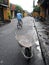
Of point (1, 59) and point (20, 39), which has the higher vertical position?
point (20, 39)

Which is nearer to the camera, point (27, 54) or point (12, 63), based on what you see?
point (12, 63)

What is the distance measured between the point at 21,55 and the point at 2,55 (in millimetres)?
830

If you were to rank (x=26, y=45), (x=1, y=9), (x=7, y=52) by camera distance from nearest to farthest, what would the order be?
(x=26, y=45) → (x=7, y=52) → (x=1, y=9)

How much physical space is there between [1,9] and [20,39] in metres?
33.3

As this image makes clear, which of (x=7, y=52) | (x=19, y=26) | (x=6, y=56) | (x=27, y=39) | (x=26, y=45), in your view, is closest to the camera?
(x=26, y=45)

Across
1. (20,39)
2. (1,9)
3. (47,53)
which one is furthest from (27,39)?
(1,9)

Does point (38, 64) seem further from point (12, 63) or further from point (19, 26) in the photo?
point (19, 26)

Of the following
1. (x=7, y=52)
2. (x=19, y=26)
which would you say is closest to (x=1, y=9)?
(x=19, y=26)

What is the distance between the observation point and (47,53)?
8.88 meters

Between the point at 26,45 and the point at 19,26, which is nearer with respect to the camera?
the point at 26,45

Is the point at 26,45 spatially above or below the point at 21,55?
above

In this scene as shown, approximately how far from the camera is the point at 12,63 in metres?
7.38

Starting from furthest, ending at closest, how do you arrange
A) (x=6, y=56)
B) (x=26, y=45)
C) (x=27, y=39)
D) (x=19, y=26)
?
(x=19, y=26), (x=6, y=56), (x=27, y=39), (x=26, y=45)

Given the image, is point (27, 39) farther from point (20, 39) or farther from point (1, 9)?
point (1, 9)
